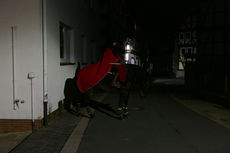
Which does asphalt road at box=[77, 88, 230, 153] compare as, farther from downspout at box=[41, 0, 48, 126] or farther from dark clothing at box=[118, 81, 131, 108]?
downspout at box=[41, 0, 48, 126]

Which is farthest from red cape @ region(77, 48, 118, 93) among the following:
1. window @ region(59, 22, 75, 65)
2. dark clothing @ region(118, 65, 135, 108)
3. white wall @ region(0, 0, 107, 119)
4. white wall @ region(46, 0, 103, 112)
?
window @ region(59, 22, 75, 65)

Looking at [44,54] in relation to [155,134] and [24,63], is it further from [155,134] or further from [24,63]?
[155,134]

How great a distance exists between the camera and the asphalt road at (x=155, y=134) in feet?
16.7

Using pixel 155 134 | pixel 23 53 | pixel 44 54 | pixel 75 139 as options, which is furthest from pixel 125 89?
pixel 23 53

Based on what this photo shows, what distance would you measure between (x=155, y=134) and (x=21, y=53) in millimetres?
4358

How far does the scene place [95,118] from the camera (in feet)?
26.0

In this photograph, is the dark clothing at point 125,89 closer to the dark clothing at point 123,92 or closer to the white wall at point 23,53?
the dark clothing at point 123,92

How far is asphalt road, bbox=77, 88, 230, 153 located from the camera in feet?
16.7

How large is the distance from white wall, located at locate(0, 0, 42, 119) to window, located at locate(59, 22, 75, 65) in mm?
2191

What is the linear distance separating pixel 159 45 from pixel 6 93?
41195 millimetres

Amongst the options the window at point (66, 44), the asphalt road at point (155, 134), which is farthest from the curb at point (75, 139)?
the window at point (66, 44)

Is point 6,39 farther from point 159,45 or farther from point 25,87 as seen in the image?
point 159,45

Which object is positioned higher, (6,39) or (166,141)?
(6,39)

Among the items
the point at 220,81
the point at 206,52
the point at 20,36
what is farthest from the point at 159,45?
the point at 20,36
